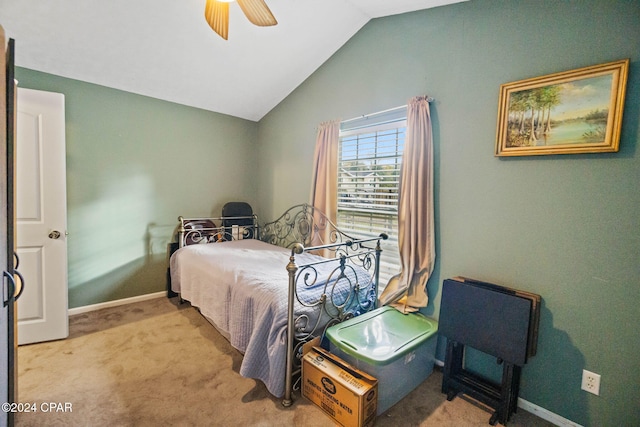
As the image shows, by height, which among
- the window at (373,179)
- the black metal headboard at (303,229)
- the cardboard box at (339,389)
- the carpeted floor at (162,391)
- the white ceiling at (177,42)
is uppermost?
the white ceiling at (177,42)

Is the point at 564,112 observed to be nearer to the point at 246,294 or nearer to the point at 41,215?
the point at 246,294

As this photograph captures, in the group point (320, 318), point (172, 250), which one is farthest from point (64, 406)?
point (172, 250)

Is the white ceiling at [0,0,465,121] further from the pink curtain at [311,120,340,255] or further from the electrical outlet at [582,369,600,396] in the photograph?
the electrical outlet at [582,369,600,396]

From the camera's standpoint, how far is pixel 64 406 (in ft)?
5.45

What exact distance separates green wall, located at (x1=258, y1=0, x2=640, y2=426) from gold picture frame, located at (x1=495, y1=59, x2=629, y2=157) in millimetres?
56

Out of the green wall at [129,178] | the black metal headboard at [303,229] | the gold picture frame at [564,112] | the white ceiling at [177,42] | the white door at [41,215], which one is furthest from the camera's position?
the black metal headboard at [303,229]

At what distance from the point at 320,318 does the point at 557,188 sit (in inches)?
65.2

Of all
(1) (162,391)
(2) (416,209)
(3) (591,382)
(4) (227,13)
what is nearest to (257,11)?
(4) (227,13)

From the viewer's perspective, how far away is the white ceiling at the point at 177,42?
211 centimetres

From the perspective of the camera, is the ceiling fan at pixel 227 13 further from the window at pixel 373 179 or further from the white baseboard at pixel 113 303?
the white baseboard at pixel 113 303

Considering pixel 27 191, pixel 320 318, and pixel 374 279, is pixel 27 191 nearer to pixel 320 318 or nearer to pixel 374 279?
pixel 320 318

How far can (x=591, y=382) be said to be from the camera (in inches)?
60.7

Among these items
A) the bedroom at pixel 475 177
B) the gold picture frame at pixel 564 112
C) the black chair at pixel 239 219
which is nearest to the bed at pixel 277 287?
the black chair at pixel 239 219

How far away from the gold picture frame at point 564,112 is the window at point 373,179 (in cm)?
82
